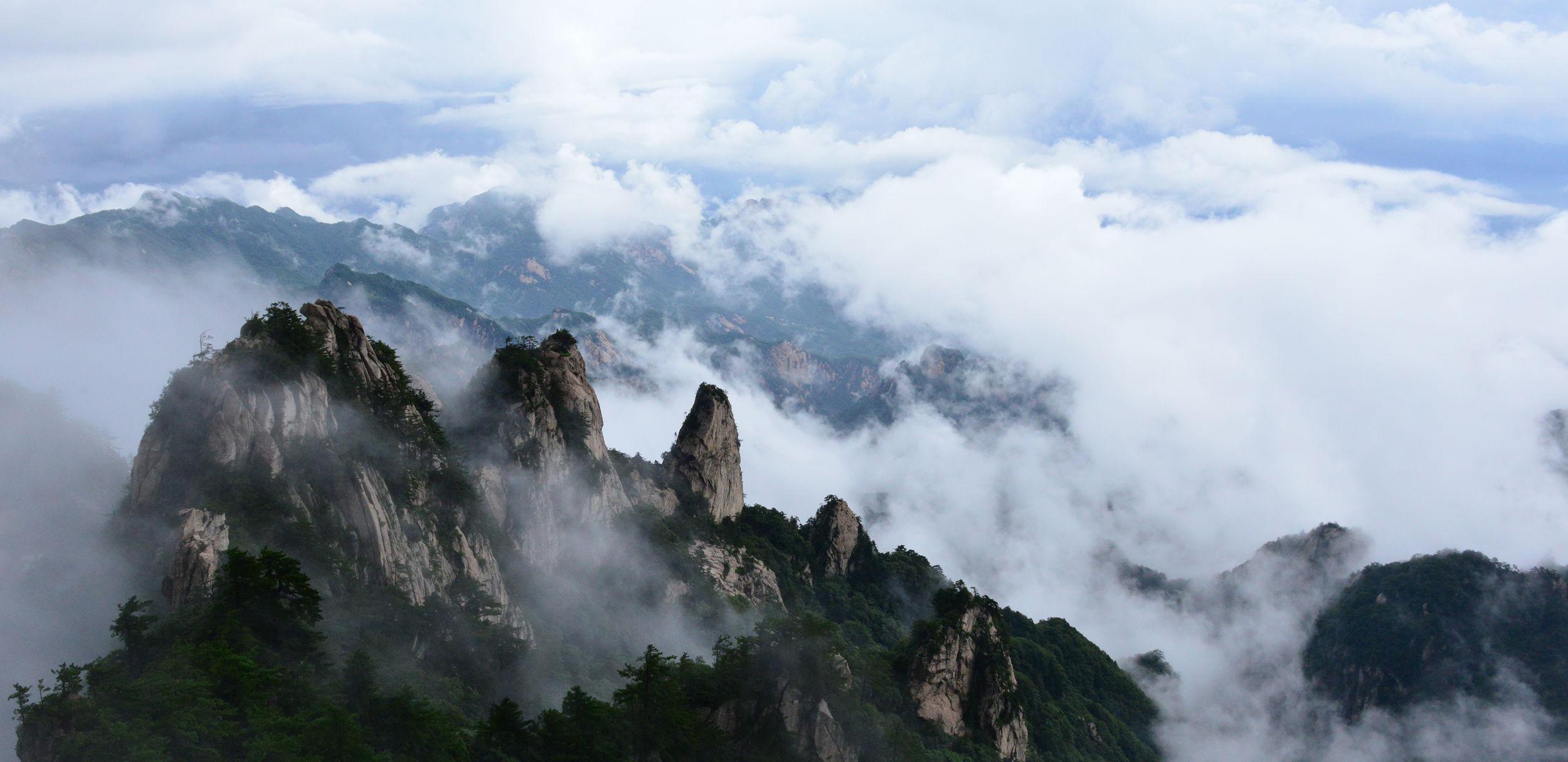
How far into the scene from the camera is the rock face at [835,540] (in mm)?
135875

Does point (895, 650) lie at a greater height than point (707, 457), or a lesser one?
lesser

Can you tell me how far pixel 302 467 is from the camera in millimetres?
58906

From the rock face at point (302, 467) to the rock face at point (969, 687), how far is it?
1692 inches

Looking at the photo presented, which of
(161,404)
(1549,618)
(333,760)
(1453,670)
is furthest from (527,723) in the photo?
(1549,618)

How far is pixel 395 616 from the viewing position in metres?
58.4

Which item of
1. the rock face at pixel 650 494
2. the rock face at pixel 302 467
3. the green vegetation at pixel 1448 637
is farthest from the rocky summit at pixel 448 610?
the green vegetation at pixel 1448 637

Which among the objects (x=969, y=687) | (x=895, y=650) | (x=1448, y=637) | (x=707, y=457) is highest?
(x=1448, y=637)

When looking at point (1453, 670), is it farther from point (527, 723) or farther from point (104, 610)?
point (104, 610)

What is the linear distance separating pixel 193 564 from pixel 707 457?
75.7 m

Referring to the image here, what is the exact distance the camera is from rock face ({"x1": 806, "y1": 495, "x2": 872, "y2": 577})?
136 metres

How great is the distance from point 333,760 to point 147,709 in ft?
25.1

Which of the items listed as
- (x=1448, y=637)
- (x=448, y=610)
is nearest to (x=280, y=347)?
(x=448, y=610)

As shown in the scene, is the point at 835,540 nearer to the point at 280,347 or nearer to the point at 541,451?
the point at 541,451

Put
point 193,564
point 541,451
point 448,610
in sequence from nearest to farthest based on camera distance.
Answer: point 193,564 < point 448,610 < point 541,451
